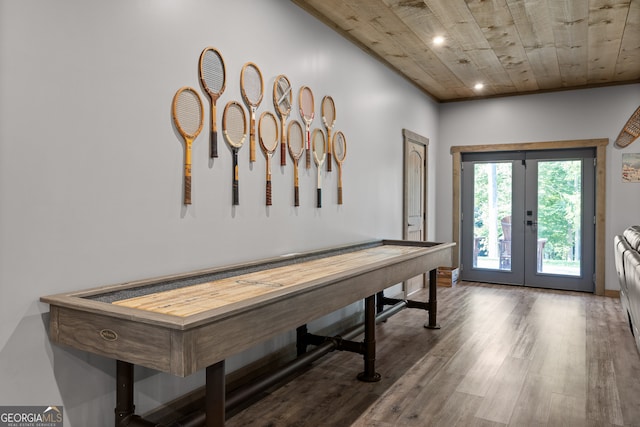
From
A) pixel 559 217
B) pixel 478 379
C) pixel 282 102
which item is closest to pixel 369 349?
pixel 478 379

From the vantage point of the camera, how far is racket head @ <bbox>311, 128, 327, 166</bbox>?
3572 millimetres

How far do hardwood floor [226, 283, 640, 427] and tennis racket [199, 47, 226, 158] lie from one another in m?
1.57

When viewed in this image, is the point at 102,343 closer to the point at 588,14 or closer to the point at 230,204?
the point at 230,204

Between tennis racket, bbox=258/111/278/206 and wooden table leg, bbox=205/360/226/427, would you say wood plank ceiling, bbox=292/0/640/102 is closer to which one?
tennis racket, bbox=258/111/278/206

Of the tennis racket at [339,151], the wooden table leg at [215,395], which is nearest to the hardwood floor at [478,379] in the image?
the wooden table leg at [215,395]

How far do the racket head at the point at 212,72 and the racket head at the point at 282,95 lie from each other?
0.51 m

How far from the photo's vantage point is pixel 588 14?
3.53m

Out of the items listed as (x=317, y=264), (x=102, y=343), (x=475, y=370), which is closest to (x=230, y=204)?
(x=317, y=264)

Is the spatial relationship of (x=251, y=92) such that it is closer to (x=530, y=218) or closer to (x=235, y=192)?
(x=235, y=192)

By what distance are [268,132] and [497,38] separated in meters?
2.45

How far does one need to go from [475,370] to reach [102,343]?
2.51m

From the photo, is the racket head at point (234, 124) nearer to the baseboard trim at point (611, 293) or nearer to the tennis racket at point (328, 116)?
the tennis racket at point (328, 116)

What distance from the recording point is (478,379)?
299 centimetres

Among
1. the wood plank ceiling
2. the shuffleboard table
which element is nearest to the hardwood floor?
the shuffleboard table
